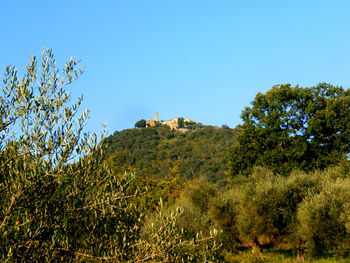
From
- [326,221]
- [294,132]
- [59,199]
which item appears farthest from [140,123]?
[59,199]

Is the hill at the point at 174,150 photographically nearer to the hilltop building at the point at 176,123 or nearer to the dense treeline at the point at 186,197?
the dense treeline at the point at 186,197

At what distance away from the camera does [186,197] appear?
34.2m

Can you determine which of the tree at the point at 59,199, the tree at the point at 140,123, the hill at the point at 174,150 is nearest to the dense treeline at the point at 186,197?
the tree at the point at 59,199

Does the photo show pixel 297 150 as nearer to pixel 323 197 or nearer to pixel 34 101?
pixel 323 197

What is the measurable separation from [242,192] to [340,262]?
791 cm

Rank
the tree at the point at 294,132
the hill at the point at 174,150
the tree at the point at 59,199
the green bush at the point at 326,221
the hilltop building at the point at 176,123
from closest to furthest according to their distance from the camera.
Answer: the tree at the point at 59,199
the green bush at the point at 326,221
the tree at the point at 294,132
the hill at the point at 174,150
the hilltop building at the point at 176,123

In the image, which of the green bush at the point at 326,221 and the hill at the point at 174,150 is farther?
the hill at the point at 174,150

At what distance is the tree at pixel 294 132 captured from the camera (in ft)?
124

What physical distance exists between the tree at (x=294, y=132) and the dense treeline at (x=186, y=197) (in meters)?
0.11

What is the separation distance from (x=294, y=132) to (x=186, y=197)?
1371cm

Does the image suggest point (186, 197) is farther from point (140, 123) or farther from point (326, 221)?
point (140, 123)

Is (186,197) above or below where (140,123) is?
below

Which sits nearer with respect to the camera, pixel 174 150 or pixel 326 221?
pixel 326 221

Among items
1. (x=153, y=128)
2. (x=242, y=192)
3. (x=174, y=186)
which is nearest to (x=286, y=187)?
(x=242, y=192)
